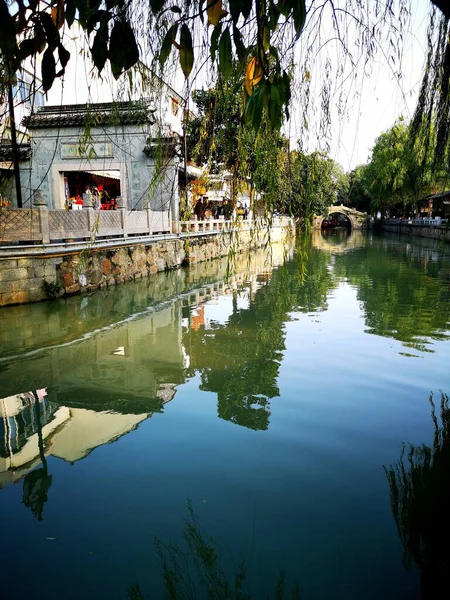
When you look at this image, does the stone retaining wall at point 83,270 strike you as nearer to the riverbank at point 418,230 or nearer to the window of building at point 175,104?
the window of building at point 175,104

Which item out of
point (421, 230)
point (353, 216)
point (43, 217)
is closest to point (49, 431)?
point (43, 217)

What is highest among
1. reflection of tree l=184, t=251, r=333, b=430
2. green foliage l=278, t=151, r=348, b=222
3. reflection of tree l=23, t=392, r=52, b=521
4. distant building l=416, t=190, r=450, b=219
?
distant building l=416, t=190, r=450, b=219

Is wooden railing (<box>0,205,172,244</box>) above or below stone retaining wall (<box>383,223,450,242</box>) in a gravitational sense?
above

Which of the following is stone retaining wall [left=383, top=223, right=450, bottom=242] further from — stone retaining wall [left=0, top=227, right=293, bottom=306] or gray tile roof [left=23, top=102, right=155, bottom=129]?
gray tile roof [left=23, top=102, right=155, bottom=129]

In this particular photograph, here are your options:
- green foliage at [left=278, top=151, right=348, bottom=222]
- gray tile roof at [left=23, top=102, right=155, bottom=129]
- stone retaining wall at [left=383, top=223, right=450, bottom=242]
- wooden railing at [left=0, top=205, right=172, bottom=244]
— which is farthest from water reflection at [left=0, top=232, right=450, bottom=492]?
stone retaining wall at [left=383, top=223, right=450, bottom=242]

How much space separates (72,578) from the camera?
81.1 inches

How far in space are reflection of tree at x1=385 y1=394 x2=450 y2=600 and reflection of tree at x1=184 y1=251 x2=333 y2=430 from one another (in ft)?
3.46

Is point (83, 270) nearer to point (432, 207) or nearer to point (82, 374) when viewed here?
point (82, 374)

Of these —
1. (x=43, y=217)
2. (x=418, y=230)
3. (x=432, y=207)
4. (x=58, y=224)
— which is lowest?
(x=418, y=230)

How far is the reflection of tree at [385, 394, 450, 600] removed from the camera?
6.78ft

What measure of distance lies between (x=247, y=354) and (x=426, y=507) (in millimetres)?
3037

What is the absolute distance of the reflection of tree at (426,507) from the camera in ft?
6.78

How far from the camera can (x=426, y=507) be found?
8.24 ft

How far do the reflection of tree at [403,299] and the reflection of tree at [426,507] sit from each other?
8.66 ft
